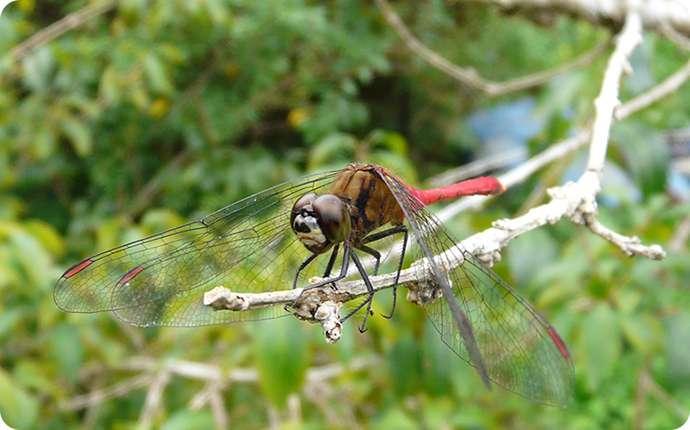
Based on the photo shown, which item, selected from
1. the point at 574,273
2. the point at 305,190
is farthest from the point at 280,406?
the point at 574,273

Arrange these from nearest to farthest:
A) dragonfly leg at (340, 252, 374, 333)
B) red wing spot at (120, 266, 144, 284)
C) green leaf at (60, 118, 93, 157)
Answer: dragonfly leg at (340, 252, 374, 333), red wing spot at (120, 266, 144, 284), green leaf at (60, 118, 93, 157)

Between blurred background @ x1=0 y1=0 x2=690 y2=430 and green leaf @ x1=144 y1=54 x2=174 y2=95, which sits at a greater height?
green leaf @ x1=144 y1=54 x2=174 y2=95

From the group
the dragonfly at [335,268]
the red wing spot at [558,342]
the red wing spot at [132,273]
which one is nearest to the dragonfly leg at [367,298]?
A: the dragonfly at [335,268]

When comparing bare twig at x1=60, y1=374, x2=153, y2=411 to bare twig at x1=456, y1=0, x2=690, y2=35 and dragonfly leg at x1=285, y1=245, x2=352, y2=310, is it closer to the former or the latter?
dragonfly leg at x1=285, y1=245, x2=352, y2=310

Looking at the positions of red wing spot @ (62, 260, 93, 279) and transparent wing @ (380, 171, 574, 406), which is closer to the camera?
transparent wing @ (380, 171, 574, 406)

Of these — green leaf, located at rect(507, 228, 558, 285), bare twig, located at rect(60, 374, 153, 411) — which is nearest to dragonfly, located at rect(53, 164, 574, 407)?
green leaf, located at rect(507, 228, 558, 285)

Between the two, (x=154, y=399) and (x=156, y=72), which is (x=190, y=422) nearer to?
(x=154, y=399)

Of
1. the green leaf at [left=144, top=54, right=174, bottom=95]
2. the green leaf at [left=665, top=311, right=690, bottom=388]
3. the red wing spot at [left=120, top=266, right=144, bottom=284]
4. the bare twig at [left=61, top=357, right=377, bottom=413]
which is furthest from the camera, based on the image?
the green leaf at [left=144, top=54, right=174, bottom=95]

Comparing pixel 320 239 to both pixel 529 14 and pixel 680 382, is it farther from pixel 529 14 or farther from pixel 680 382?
pixel 529 14

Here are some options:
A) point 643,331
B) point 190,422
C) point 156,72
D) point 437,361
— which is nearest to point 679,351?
point 643,331
